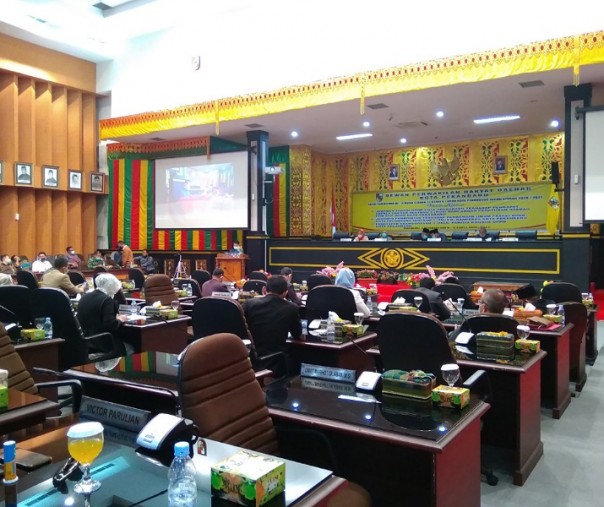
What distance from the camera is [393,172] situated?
44.3 feet

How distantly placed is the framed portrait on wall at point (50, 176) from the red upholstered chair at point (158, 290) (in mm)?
8358

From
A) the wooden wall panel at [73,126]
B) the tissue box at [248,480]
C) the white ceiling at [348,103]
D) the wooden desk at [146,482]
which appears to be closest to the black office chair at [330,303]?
the wooden desk at [146,482]

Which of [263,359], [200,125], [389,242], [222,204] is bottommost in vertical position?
[263,359]

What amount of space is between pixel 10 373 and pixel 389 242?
811cm

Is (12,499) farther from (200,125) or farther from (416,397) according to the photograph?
(200,125)

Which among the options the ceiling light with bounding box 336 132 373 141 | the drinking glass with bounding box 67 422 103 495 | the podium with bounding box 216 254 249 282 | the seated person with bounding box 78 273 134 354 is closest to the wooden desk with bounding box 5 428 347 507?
the drinking glass with bounding box 67 422 103 495

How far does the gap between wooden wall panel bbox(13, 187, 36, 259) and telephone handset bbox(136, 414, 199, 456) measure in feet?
40.1

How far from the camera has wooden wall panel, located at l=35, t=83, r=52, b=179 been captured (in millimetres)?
12523

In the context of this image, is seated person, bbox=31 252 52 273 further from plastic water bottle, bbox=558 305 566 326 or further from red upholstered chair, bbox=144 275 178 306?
plastic water bottle, bbox=558 305 566 326

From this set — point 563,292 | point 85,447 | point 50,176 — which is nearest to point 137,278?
point 563,292

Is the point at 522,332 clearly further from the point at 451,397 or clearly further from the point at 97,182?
the point at 97,182

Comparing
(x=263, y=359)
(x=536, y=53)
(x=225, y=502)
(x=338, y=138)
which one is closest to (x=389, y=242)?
(x=338, y=138)

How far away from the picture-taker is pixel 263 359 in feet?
11.1

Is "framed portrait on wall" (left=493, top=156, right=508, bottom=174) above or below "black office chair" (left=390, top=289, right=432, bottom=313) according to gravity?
above
